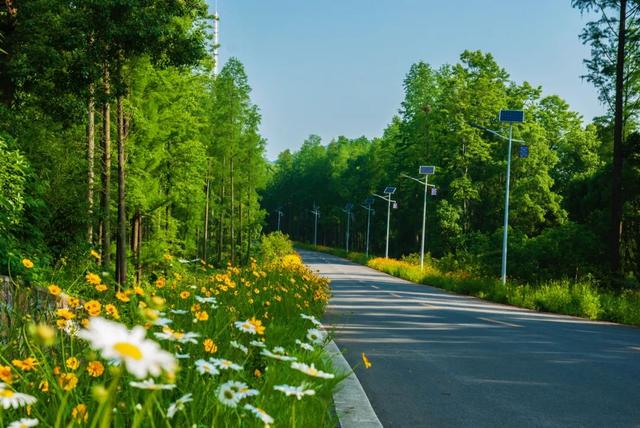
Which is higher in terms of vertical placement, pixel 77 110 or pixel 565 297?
pixel 77 110

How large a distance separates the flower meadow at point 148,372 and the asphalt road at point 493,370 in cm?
97

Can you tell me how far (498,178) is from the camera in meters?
53.4

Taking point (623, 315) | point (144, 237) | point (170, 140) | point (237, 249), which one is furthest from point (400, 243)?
point (623, 315)

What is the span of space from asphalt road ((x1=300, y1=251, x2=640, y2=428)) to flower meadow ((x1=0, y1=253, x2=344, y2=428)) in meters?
0.97

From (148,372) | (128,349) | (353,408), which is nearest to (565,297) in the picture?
(353,408)

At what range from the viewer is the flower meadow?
1.31 meters

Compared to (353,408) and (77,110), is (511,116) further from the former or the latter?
(353,408)

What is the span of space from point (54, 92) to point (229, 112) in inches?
1233

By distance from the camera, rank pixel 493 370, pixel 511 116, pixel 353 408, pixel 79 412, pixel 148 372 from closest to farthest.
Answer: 1. pixel 79 412
2. pixel 148 372
3. pixel 353 408
4. pixel 493 370
5. pixel 511 116

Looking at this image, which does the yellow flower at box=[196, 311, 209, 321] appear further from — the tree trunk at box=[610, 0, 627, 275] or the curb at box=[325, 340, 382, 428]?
the tree trunk at box=[610, 0, 627, 275]

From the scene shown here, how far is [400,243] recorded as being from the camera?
78.5m

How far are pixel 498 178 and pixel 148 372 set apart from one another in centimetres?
5373

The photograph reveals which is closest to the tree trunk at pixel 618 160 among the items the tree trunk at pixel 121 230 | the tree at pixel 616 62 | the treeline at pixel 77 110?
the tree at pixel 616 62

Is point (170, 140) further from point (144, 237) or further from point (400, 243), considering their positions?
point (400, 243)
